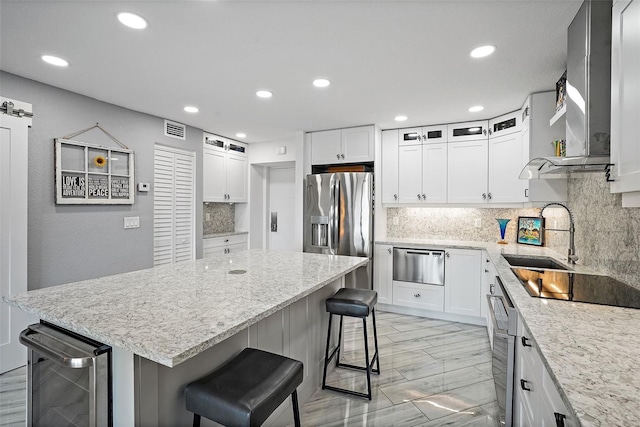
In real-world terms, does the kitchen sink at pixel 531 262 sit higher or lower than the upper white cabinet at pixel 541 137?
lower

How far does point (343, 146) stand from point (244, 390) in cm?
354

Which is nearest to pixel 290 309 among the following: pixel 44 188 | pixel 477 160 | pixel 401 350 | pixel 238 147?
pixel 401 350

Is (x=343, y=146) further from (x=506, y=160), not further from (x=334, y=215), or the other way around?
(x=506, y=160)

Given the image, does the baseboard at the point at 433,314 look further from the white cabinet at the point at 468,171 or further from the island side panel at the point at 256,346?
the island side panel at the point at 256,346

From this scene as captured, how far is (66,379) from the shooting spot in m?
1.25

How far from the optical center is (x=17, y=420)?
6.37 ft

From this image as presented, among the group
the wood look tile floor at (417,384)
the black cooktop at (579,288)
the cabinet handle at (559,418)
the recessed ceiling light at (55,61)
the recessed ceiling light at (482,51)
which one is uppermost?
the recessed ceiling light at (482,51)

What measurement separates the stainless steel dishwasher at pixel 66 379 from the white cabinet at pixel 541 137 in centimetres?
354

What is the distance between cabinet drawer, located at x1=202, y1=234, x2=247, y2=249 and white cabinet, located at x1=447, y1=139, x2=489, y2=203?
130 inches

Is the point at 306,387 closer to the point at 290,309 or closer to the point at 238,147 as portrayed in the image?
the point at 290,309

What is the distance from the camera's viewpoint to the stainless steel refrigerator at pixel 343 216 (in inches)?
157

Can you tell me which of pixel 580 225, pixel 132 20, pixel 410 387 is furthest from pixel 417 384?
pixel 132 20

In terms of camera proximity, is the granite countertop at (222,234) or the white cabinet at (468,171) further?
the granite countertop at (222,234)

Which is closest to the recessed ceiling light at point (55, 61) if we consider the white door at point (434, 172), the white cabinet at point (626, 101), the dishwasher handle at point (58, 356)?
the dishwasher handle at point (58, 356)
